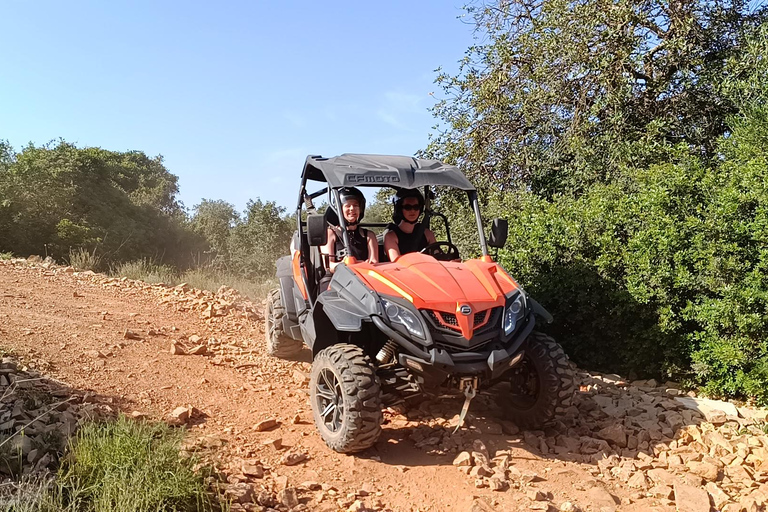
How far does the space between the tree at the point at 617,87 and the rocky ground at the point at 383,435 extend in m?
4.13

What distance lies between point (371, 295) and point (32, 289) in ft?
21.7

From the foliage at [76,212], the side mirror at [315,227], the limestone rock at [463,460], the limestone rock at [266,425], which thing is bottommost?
the limestone rock at [463,460]

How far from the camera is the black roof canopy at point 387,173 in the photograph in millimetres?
5137

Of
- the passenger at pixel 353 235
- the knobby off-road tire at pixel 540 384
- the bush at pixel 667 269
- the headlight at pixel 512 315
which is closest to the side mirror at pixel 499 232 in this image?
the headlight at pixel 512 315

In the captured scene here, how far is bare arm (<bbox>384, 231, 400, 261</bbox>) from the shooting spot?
5.69m

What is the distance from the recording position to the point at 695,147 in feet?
30.4

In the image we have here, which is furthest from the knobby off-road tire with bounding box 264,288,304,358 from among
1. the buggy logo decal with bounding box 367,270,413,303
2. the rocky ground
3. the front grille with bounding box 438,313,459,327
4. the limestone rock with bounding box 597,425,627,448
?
the limestone rock with bounding box 597,425,627,448

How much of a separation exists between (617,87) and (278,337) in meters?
6.44

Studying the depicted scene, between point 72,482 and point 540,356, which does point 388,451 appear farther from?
point 72,482

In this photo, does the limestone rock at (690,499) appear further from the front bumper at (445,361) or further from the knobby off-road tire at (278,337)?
the knobby off-road tire at (278,337)

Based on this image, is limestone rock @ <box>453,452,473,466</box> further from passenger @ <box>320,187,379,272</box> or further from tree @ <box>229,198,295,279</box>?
tree @ <box>229,198,295,279</box>

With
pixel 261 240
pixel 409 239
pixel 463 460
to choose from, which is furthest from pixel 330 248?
pixel 261 240

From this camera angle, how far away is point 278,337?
6711mm

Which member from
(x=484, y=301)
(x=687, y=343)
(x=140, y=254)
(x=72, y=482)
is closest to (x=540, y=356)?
(x=484, y=301)
